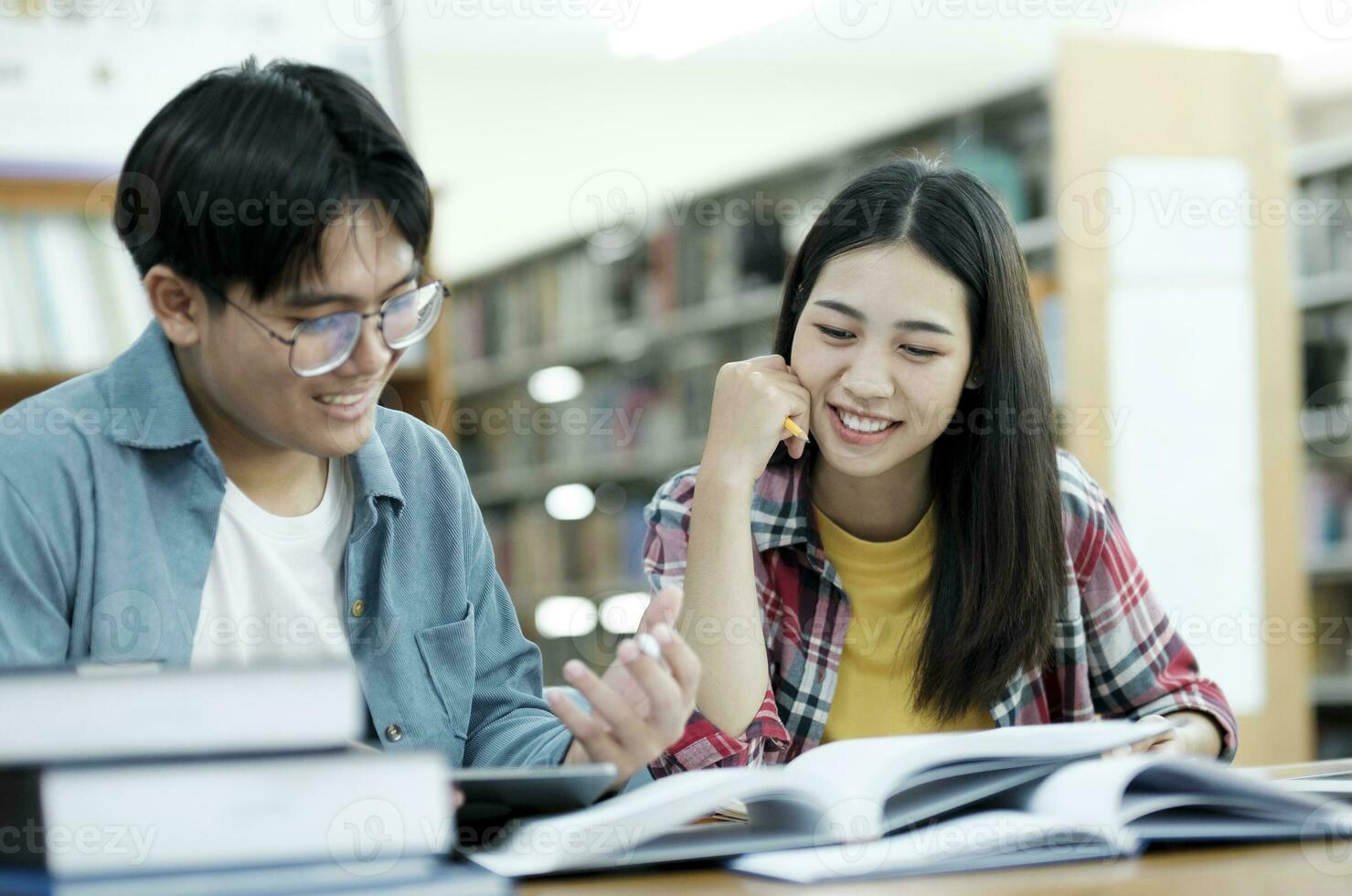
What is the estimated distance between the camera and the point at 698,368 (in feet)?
15.6

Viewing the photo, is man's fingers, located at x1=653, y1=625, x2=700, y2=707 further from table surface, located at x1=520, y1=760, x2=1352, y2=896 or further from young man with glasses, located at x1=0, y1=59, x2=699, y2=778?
table surface, located at x1=520, y1=760, x2=1352, y2=896

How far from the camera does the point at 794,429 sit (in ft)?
4.53

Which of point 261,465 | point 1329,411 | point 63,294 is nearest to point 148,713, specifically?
point 261,465

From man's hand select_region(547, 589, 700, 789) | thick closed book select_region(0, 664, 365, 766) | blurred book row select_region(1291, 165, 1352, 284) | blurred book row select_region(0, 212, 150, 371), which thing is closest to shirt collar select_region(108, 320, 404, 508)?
man's hand select_region(547, 589, 700, 789)

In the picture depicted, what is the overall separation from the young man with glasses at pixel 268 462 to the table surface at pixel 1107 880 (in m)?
0.20

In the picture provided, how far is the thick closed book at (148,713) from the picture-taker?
0.60 m

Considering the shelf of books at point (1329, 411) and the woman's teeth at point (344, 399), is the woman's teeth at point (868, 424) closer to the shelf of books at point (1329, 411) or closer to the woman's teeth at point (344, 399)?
the woman's teeth at point (344, 399)

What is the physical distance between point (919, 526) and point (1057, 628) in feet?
0.62

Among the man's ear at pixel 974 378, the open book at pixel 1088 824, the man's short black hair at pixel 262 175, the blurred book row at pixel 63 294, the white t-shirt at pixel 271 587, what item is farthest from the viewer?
the blurred book row at pixel 63 294

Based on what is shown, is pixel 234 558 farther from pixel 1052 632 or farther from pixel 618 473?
pixel 618 473

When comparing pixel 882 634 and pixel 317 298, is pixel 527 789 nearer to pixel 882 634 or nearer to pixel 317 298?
pixel 317 298

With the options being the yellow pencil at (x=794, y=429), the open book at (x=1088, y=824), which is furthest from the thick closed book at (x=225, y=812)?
the yellow pencil at (x=794, y=429)

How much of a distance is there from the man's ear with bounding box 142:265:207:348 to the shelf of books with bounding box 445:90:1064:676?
124 inches

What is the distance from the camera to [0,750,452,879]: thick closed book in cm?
60
